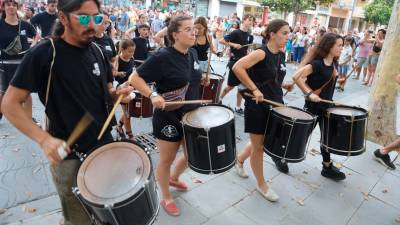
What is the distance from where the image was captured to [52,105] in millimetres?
1996

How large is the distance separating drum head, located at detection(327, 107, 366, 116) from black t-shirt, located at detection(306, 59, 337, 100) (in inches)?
10.6

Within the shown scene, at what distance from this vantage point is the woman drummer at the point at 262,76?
3.29 meters

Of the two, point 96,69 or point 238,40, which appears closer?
point 96,69

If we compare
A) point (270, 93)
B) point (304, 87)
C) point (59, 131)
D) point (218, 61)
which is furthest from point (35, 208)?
point (218, 61)

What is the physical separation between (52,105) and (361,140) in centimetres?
324

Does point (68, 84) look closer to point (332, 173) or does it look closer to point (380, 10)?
point (332, 173)

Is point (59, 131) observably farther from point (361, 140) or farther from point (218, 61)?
point (218, 61)

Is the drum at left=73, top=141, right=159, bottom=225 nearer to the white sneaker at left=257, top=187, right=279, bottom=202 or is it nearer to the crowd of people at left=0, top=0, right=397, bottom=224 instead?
the crowd of people at left=0, top=0, right=397, bottom=224

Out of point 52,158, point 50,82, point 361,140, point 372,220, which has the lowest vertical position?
point 372,220

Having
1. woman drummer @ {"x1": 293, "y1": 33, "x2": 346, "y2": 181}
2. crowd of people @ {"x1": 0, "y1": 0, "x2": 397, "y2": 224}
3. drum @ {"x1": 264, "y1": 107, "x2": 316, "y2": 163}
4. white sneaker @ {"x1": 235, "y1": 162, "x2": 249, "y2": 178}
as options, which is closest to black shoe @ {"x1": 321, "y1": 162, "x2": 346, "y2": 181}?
crowd of people @ {"x1": 0, "y1": 0, "x2": 397, "y2": 224}

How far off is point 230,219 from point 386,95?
4074 mm

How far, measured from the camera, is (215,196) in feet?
12.0

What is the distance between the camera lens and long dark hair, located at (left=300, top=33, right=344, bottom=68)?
12.6ft

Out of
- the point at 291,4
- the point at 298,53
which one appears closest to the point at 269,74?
the point at 298,53
